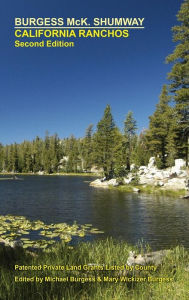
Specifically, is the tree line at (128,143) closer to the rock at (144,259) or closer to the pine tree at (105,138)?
the pine tree at (105,138)

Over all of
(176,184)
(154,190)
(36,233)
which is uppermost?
(176,184)

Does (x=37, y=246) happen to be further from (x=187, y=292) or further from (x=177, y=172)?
(x=177, y=172)

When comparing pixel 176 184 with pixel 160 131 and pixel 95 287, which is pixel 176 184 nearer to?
pixel 160 131

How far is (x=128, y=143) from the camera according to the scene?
5747 centimetres

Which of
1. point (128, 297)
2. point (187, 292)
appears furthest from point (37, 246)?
point (187, 292)

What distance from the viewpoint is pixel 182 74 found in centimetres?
2686

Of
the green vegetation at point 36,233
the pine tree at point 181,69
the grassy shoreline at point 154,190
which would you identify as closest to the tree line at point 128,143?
the pine tree at point 181,69

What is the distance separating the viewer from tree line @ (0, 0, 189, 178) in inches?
1056

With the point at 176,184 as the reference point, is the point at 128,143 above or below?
above

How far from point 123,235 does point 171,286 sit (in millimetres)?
9405

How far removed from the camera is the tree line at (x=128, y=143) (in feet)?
88.0

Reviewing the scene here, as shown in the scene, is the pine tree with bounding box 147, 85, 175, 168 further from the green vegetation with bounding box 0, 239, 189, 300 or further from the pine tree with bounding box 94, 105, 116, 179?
the green vegetation with bounding box 0, 239, 189, 300

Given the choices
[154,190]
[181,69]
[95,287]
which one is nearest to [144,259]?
[95,287]

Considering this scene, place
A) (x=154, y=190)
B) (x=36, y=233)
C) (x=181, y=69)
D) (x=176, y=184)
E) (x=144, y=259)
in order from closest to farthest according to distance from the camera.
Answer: (x=144, y=259) → (x=36, y=233) → (x=181, y=69) → (x=176, y=184) → (x=154, y=190)
